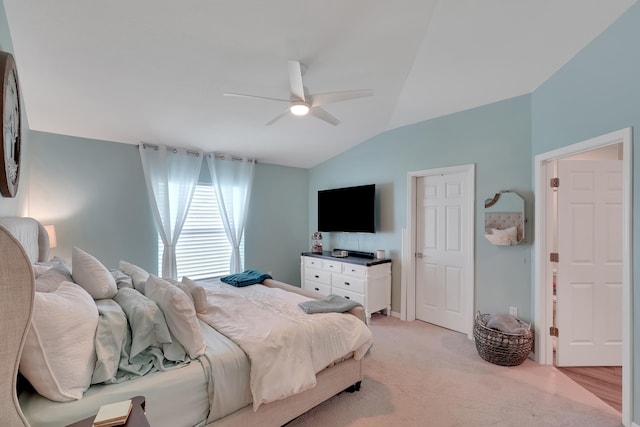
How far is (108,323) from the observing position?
4.97 ft

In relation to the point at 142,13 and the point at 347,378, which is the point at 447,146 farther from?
the point at 142,13

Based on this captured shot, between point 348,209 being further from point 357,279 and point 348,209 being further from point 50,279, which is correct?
point 50,279

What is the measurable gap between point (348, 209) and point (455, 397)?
2.81 metres

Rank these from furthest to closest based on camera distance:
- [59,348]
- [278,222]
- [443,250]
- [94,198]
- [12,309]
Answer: [278,222] → [443,250] → [94,198] → [59,348] → [12,309]

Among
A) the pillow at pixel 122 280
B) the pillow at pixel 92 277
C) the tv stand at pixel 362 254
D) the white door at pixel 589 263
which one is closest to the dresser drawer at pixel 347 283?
the tv stand at pixel 362 254

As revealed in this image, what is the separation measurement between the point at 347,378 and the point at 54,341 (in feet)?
6.05

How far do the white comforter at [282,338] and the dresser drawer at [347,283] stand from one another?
152 cm

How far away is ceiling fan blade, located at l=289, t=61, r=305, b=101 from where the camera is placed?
6.55 feet

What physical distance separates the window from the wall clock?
2434 mm

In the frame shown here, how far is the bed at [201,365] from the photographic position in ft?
2.77

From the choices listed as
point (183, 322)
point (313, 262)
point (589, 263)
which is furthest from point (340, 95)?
point (313, 262)

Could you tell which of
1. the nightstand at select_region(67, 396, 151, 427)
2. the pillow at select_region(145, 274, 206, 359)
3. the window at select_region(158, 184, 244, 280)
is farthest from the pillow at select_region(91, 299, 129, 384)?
the window at select_region(158, 184, 244, 280)

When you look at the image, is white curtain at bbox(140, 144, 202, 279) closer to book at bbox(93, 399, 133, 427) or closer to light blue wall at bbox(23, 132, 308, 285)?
light blue wall at bbox(23, 132, 308, 285)

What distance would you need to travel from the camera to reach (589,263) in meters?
2.79
